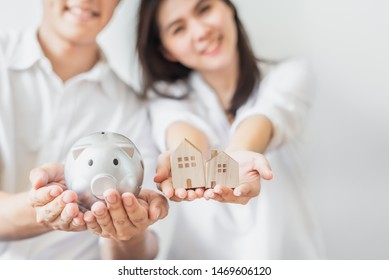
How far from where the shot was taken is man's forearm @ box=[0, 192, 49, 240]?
752 mm

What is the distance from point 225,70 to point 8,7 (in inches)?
15.7

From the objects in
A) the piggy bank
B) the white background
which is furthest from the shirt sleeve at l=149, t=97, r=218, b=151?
the piggy bank

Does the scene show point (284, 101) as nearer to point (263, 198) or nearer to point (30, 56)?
point (263, 198)

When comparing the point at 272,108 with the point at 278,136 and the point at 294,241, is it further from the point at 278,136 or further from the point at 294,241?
the point at 294,241

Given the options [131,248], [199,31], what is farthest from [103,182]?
[199,31]

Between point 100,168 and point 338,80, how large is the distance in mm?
Result: 501

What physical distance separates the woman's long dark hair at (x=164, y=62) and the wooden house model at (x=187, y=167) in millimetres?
254

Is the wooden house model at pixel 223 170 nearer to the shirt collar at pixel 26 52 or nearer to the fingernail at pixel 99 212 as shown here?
the fingernail at pixel 99 212

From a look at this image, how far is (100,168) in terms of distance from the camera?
0.63 m

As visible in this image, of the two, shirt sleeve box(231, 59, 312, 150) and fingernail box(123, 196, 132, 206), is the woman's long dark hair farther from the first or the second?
fingernail box(123, 196, 132, 206)

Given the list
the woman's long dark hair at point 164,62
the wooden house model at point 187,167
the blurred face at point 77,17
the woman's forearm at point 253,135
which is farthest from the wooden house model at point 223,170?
the blurred face at point 77,17

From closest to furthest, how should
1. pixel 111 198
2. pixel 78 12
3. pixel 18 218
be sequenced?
pixel 111 198 < pixel 18 218 < pixel 78 12

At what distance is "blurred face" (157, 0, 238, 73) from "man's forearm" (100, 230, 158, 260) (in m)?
0.32

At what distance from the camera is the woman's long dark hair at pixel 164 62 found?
0.92 m
